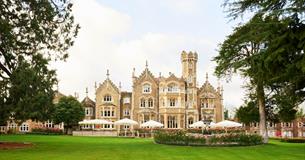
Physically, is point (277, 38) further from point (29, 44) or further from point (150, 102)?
point (150, 102)

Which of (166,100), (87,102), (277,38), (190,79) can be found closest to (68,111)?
(87,102)

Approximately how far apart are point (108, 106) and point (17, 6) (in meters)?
54.9

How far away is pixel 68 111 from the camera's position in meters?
75.2

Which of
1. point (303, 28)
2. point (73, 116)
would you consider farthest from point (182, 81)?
point (303, 28)

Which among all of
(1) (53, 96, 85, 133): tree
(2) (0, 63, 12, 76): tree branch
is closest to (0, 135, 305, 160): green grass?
(2) (0, 63, 12, 76): tree branch

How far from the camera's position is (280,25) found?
2098 centimetres

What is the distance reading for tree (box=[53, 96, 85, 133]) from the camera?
75375 millimetres

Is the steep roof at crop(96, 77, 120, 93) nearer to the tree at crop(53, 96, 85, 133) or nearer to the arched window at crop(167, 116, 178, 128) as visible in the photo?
the tree at crop(53, 96, 85, 133)

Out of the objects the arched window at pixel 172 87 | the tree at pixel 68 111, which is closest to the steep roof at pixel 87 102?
the tree at pixel 68 111

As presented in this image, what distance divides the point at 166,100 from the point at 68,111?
1697 cm

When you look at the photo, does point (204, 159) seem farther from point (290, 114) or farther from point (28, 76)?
point (290, 114)

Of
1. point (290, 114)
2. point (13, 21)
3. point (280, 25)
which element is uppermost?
point (13, 21)

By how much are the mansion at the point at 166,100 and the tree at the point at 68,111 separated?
21.3ft

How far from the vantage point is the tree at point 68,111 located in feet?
247
